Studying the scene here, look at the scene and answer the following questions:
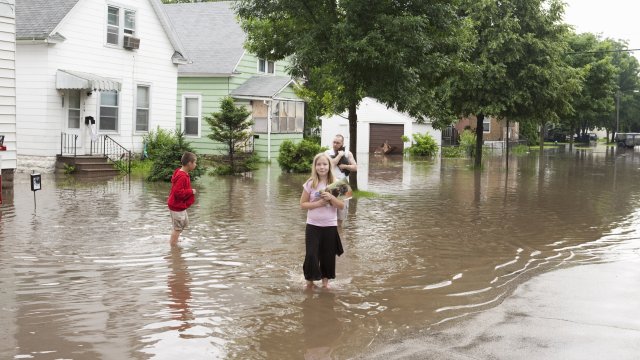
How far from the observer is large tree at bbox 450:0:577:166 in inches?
1183

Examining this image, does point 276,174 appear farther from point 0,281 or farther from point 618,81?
point 618,81

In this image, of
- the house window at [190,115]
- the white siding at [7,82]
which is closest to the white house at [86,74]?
the house window at [190,115]

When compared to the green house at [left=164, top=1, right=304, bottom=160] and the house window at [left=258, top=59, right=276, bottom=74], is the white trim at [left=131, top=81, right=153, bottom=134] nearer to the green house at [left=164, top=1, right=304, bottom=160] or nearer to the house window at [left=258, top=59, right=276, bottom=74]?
the green house at [left=164, top=1, right=304, bottom=160]

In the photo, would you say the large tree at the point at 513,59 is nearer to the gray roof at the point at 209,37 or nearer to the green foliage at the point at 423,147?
the gray roof at the point at 209,37

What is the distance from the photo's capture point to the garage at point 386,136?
49.4 metres

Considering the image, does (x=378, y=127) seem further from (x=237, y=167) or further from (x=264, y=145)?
(x=237, y=167)

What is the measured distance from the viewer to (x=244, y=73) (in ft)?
111

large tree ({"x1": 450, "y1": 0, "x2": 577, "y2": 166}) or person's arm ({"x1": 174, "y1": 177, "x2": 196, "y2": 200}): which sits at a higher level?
large tree ({"x1": 450, "y1": 0, "x2": 577, "y2": 166})

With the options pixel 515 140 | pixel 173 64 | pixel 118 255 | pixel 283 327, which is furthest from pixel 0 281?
pixel 515 140

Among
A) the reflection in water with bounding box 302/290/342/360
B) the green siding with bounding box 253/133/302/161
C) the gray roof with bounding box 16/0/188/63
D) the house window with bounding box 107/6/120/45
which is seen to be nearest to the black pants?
the reflection in water with bounding box 302/290/342/360

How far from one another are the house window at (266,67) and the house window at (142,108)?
8.19 meters

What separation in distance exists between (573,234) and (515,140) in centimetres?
6085

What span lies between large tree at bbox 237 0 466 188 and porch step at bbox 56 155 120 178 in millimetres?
7673

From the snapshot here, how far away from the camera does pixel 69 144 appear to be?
24938 mm
